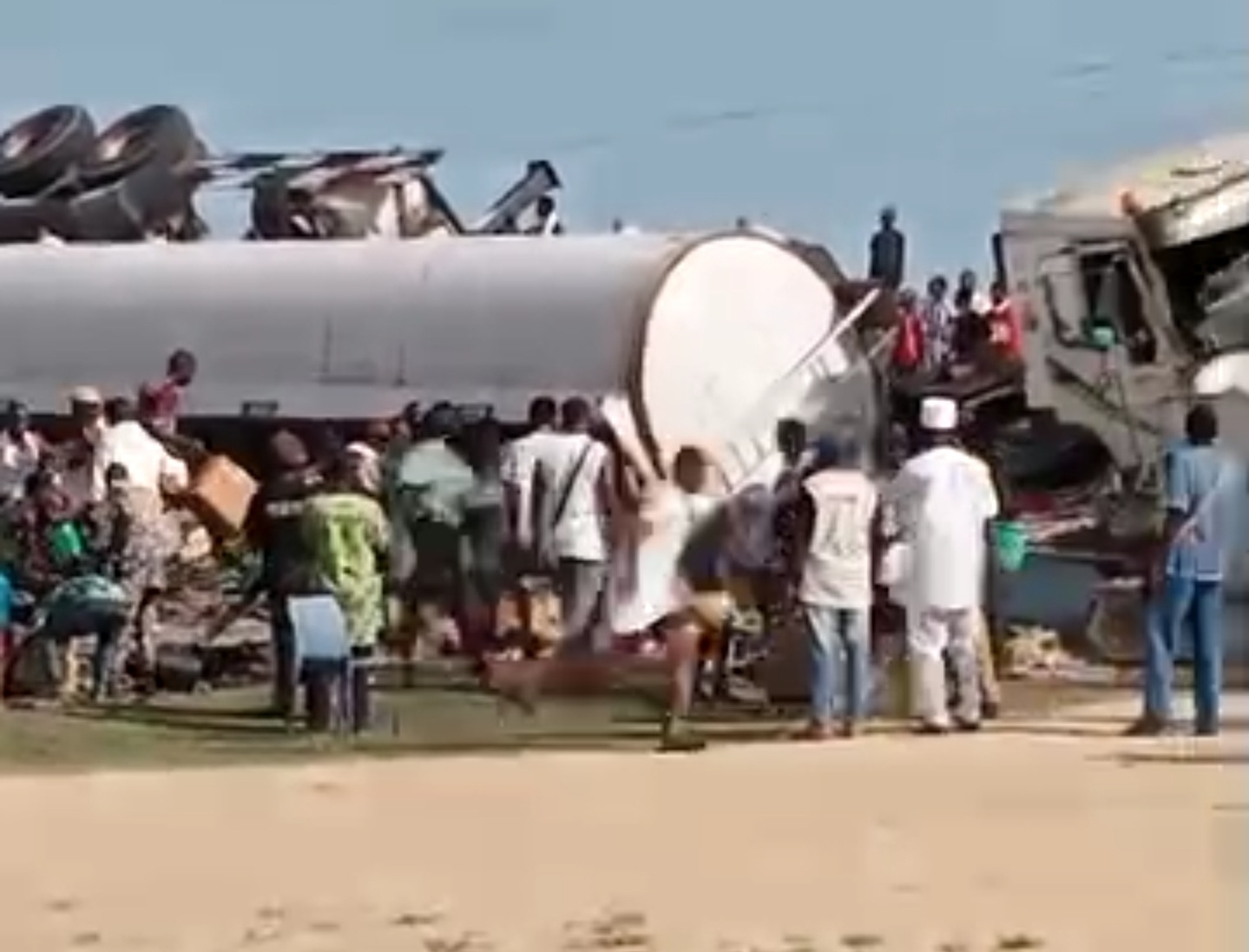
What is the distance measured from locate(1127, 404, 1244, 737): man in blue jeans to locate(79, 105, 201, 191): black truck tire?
589 inches

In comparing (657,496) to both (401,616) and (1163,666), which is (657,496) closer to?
(401,616)

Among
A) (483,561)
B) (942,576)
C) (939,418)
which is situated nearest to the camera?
(942,576)

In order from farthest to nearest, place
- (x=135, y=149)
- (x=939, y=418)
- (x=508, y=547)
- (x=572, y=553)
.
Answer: (x=135, y=149), (x=508, y=547), (x=572, y=553), (x=939, y=418)

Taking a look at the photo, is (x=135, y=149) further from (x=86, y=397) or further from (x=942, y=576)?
(x=942, y=576)

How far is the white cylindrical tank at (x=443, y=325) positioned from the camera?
2247 centimetres

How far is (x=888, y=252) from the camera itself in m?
26.5

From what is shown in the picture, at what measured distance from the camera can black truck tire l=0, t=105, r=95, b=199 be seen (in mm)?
29250

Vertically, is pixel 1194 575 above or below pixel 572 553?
below

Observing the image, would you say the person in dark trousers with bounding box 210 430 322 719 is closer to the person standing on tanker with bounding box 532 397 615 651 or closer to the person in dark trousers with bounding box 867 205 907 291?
the person standing on tanker with bounding box 532 397 615 651

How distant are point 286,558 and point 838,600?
8.91 feet

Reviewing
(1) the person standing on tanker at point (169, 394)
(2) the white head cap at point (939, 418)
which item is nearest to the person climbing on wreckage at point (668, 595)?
(2) the white head cap at point (939, 418)

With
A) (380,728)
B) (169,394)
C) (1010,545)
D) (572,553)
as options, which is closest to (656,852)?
(380,728)

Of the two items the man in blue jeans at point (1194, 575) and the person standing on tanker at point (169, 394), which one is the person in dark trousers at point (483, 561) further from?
the man in blue jeans at point (1194, 575)

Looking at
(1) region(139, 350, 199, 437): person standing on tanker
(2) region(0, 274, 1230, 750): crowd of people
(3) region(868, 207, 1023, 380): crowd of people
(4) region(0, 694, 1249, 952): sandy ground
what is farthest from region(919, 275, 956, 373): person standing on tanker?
(4) region(0, 694, 1249, 952): sandy ground
